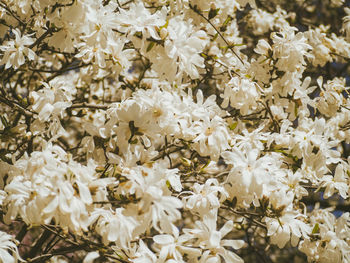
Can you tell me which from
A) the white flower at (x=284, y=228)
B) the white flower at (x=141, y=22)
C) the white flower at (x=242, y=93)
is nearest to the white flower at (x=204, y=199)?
the white flower at (x=284, y=228)

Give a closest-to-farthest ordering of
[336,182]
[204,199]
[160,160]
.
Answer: [204,199]
[160,160]
[336,182]

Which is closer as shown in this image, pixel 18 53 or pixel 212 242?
pixel 212 242

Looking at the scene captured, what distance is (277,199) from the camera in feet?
4.75

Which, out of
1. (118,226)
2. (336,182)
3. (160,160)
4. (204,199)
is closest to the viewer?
(118,226)

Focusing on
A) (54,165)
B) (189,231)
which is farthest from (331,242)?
(54,165)

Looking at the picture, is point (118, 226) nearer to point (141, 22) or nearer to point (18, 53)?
point (141, 22)

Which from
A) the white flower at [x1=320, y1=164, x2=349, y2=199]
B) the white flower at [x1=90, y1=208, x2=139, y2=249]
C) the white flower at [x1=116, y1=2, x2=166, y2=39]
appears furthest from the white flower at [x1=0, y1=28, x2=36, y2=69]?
the white flower at [x1=320, y1=164, x2=349, y2=199]

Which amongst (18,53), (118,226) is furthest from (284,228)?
(18,53)

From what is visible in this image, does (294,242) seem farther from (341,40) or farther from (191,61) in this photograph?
(341,40)

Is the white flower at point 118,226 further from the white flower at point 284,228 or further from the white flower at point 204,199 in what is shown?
the white flower at point 284,228

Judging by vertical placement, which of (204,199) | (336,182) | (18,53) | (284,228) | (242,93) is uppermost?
(18,53)

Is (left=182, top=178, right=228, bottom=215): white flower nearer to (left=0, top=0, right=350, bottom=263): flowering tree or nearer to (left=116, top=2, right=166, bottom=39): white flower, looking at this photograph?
(left=0, top=0, right=350, bottom=263): flowering tree

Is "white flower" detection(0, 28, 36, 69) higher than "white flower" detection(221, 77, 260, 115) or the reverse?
higher

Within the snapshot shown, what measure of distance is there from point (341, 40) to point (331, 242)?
186cm
